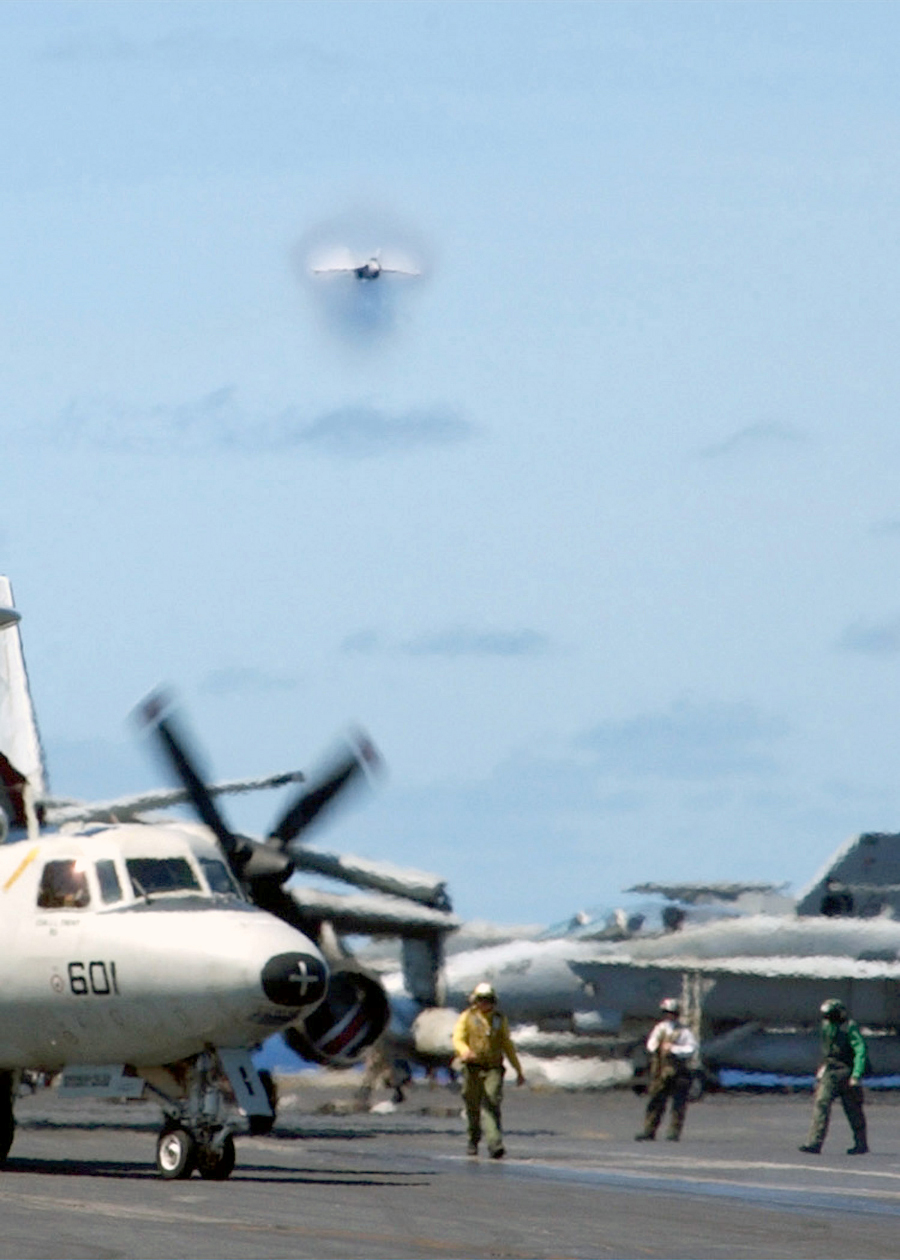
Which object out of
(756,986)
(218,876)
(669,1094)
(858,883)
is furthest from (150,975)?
(858,883)

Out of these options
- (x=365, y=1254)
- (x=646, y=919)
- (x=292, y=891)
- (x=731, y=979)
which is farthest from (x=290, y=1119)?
(x=365, y=1254)

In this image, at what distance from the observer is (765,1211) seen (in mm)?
18875

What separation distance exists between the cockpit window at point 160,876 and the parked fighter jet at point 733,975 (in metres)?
25.3

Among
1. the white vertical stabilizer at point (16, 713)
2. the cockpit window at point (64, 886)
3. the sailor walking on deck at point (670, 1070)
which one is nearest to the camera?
the cockpit window at point (64, 886)

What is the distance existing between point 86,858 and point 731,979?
1049 inches

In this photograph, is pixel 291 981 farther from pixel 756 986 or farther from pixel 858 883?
pixel 858 883

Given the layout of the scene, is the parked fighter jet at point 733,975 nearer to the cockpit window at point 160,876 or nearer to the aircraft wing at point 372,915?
the aircraft wing at point 372,915

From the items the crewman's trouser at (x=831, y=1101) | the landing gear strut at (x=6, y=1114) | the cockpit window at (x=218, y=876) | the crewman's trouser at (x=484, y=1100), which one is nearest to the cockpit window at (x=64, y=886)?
the cockpit window at (x=218, y=876)

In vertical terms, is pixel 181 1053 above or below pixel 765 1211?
above

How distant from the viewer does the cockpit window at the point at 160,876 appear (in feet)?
71.3

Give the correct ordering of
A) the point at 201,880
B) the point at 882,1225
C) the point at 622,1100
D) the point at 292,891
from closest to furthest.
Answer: the point at 882,1225, the point at 201,880, the point at 292,891, the point at 622,1100

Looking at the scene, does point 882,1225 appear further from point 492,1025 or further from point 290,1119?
point 290,1119

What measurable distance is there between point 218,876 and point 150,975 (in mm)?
1594

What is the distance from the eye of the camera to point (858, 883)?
51.8 meters
